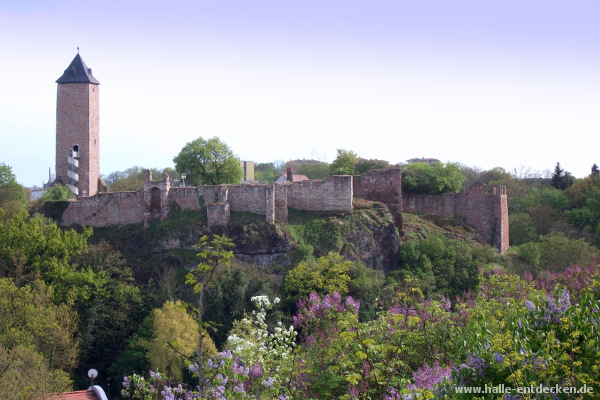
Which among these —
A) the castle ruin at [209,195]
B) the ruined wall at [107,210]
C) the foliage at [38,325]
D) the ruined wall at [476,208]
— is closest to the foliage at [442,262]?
the castle ruin at [209,195]

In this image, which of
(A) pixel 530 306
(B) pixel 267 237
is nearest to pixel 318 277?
(B) pixel 267 237

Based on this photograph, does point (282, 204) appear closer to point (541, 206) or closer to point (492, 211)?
point (492, 211)

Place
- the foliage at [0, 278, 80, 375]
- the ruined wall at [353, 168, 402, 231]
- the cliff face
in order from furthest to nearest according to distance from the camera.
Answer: the ruined wall at [353, 168, 402, 231] < the cliff face < the foliage at [0, 278, 80, 375]

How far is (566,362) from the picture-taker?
9.12 meters

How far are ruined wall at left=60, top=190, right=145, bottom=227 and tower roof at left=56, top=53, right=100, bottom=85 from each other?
7603 millimetres

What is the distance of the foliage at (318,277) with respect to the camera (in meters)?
29.1

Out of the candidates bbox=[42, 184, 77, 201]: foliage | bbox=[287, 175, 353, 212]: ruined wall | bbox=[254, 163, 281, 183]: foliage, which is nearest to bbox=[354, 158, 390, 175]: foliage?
bbox=[287, 175, 353, 212]: ruined wall

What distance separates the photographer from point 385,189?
36.6 metres

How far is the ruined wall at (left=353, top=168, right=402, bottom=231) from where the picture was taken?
120 ft

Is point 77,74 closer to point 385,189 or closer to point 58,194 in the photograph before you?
point 58,194

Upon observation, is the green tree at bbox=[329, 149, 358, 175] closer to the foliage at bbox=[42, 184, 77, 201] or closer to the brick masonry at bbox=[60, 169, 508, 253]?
the brick masonry at bbox=[60, 169, 508, 253]

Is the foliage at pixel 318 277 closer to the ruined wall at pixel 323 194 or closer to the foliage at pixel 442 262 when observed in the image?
the ruined wall at pixel 323 194

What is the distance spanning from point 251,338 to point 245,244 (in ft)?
39.4

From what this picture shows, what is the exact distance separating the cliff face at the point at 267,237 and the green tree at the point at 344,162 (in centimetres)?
1070
